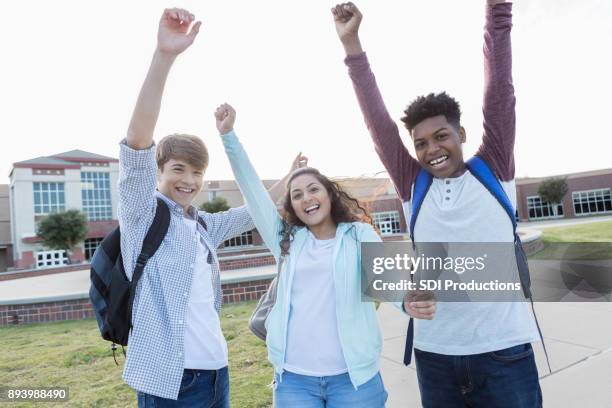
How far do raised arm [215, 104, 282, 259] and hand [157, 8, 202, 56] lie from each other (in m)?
0.54

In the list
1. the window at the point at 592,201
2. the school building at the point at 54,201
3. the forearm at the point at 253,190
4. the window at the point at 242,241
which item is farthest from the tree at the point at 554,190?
the forearm at the point at 253,190

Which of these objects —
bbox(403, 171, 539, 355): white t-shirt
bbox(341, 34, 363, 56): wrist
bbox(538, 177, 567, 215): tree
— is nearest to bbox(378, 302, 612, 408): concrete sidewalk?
bbox(403, 171, 539, 355): white t-shirt

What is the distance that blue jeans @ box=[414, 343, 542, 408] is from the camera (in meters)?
1.43

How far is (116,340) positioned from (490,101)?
1.84 meters

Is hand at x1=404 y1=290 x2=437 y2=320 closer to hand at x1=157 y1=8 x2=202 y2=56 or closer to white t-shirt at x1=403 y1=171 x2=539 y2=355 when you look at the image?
white t-shirt at x1=403 y1=171 x2=539 y2=355

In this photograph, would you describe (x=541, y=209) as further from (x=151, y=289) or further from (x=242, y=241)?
(x=151, y=289)

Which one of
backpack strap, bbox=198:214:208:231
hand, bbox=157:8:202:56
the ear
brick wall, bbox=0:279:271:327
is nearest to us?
hand, bbox=157:8:202:56

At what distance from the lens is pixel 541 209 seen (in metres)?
39.6

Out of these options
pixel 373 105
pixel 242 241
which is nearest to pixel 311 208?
pixel 373 105

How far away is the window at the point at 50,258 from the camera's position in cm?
3157

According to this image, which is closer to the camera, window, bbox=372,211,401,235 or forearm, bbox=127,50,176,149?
forearm, bbox=127,50,176,149

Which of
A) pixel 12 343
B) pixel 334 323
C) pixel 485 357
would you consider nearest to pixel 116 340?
pixel 334 323

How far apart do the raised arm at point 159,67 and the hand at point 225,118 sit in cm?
49

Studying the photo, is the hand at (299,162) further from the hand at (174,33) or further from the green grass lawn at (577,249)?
the green grass lawn at (577,249)
